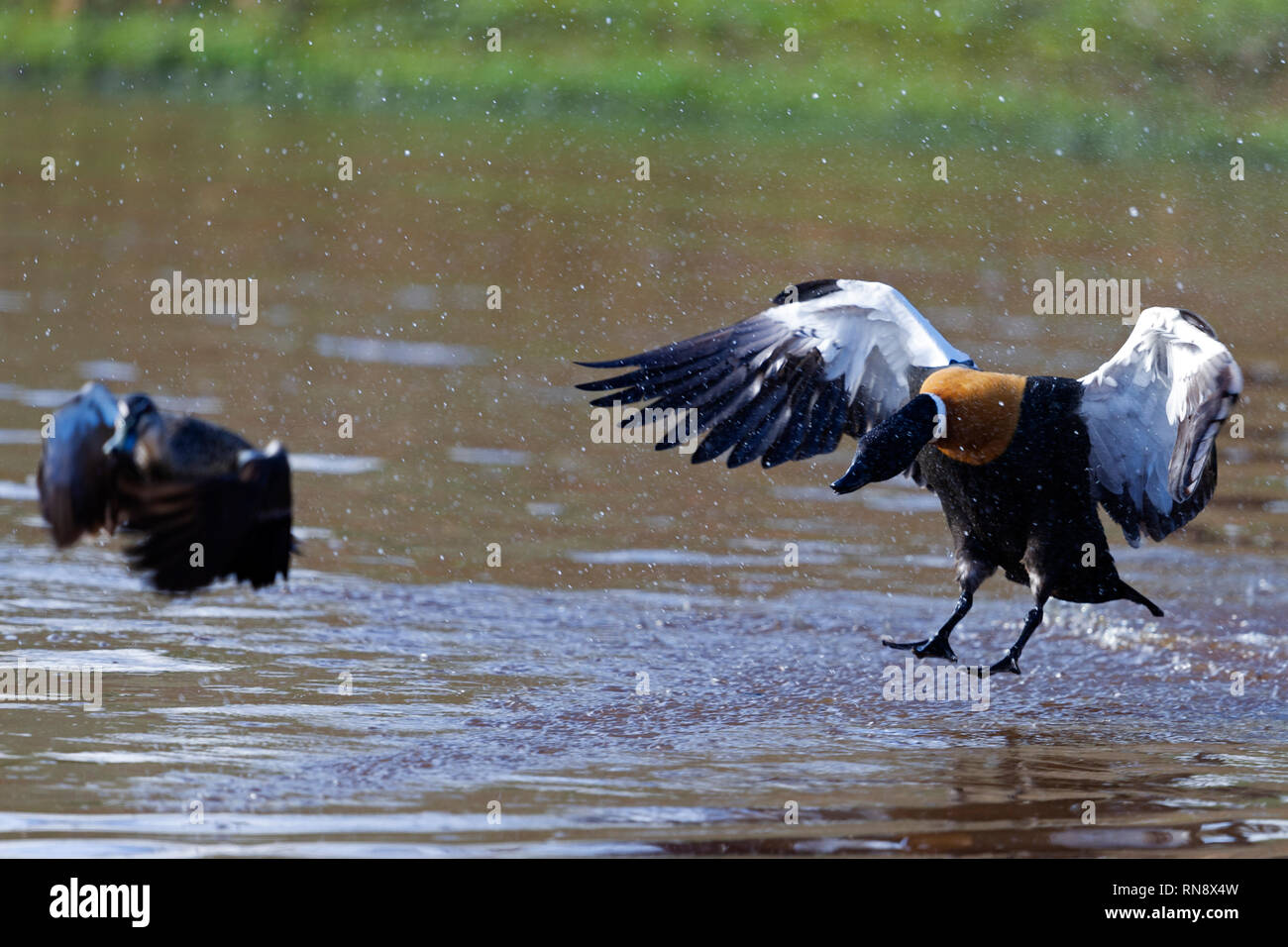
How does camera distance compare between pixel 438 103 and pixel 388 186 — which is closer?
pixel 388 186

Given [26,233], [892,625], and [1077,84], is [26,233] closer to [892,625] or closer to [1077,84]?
[892,625]

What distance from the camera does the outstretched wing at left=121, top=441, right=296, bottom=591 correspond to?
4887 mm

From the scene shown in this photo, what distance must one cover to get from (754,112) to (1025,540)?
1705cm

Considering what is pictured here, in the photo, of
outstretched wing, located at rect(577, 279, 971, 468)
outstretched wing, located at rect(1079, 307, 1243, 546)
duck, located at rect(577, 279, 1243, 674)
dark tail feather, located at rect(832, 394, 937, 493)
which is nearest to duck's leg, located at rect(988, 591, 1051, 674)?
duck, located at rect(577, 279, 1243, 674)

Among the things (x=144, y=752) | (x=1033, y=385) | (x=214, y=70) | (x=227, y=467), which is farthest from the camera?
(x=214, y=70)

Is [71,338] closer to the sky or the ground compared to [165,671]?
closer to the sky

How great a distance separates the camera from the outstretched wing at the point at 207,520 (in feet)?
16.0

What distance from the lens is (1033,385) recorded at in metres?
6.10

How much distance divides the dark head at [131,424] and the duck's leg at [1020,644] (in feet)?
9.88

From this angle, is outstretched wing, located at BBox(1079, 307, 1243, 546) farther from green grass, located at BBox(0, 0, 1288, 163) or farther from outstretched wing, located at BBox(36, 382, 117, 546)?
green grass, located at BBox(0, 0, 1288, 163)

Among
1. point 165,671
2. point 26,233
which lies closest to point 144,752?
point 165,671

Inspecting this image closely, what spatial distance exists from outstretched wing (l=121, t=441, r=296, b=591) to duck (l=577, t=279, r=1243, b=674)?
130cm

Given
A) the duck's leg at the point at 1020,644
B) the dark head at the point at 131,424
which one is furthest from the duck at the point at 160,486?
the duck's leg at the point at 1020,644

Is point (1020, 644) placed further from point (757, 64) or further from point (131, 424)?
point (757, 64)
